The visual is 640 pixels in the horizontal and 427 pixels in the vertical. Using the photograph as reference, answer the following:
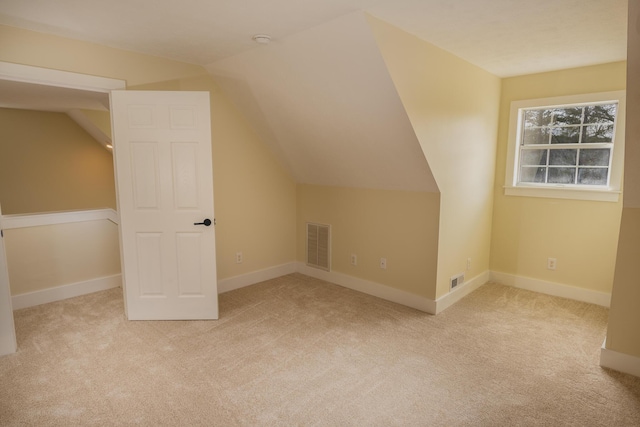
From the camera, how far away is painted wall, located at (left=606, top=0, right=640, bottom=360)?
7.22 ft

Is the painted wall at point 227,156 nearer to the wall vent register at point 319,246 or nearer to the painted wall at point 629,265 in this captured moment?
the wall vent register at point 319,246

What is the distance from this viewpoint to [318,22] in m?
2.49

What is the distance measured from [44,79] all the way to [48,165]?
3984mm

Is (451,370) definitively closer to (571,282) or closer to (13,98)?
(571,282)

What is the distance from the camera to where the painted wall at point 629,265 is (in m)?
2.20

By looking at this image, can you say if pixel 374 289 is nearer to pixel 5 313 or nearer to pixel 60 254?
pixel 5 313

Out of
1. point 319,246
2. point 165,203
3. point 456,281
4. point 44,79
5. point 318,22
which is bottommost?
point 456,281

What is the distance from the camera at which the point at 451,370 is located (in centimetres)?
252

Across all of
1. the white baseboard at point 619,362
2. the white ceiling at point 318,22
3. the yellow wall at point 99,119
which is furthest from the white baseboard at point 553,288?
the yellow wall at point 99,119

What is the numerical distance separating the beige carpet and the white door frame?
0.39 metres

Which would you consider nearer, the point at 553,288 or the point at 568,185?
the point at 568,185

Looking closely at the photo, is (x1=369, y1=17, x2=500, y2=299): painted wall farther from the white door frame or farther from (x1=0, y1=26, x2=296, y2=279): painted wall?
the white door frame

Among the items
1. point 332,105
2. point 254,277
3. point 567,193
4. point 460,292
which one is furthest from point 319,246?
point 567,193

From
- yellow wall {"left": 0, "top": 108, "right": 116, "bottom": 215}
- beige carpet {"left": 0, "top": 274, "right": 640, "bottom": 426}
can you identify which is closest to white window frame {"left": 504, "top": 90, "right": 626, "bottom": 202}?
beige carpet {"left": 0, "top": 274, "right": 640, "bottom": 426}
